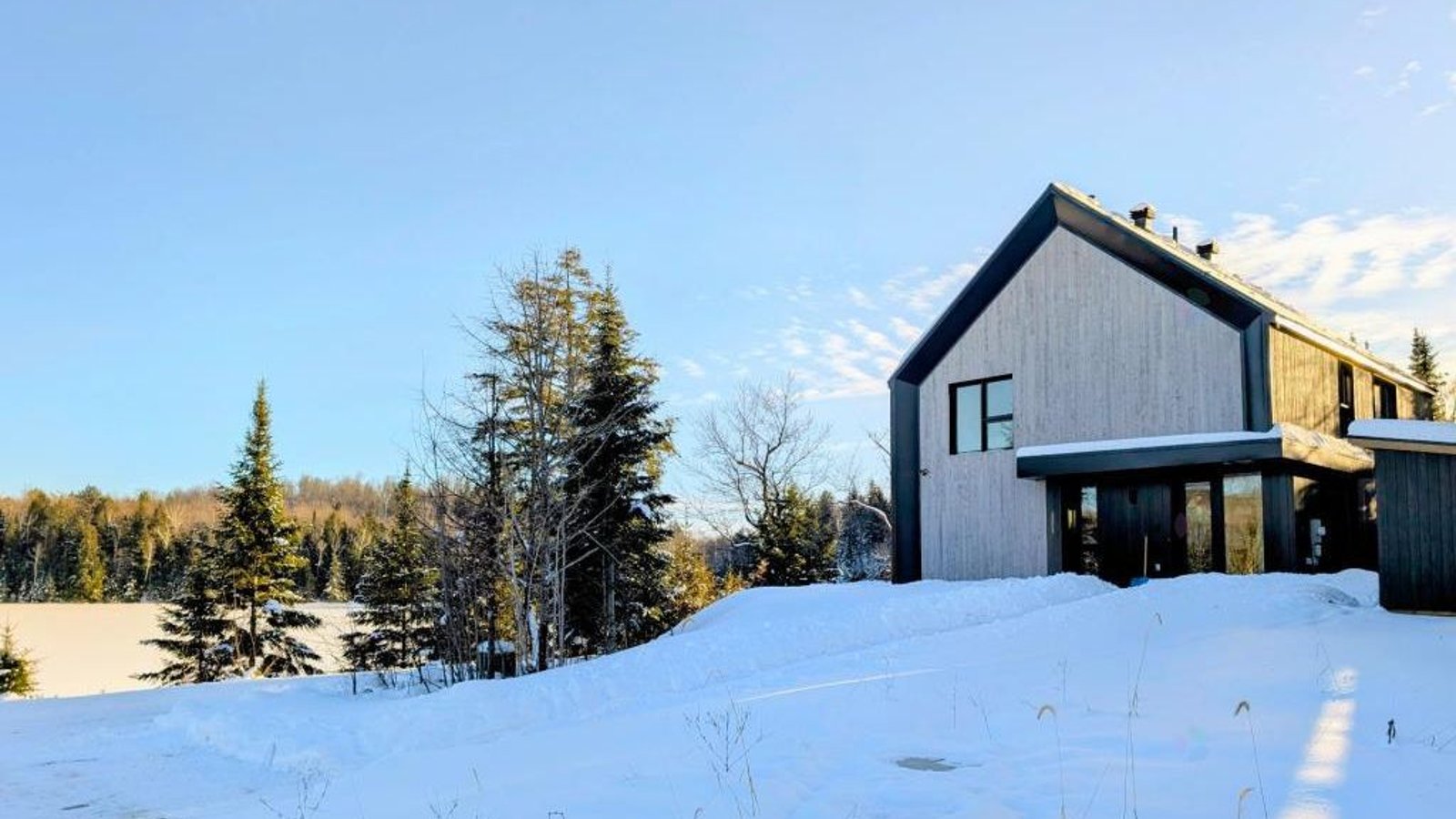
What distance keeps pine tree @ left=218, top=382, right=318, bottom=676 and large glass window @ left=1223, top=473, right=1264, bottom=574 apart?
21.2 metres

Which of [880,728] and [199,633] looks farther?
[199,633]

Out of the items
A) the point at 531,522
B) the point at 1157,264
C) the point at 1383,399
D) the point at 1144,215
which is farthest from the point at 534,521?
the point at 1383,399

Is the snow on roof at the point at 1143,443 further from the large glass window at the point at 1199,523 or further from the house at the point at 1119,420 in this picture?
the large glass window at the point at 1199,523

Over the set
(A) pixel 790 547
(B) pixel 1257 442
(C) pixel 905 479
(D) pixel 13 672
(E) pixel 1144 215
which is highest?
(E) pixel 1144 215

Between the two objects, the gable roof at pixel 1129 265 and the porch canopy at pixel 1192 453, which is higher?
the gable roof at pixel 1129 265

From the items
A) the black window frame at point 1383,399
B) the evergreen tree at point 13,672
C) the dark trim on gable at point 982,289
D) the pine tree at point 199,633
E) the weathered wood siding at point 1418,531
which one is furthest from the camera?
the pine tree at point 199,633

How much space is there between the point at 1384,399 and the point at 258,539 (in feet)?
90.3

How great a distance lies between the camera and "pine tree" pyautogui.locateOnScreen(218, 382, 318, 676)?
26.6 m

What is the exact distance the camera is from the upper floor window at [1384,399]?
21.3 metres

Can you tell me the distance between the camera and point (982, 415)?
19.5 metres

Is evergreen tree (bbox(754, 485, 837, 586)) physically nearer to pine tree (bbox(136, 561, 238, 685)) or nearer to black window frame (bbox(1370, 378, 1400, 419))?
pine tree (bbox(136, 561, 238, 685))

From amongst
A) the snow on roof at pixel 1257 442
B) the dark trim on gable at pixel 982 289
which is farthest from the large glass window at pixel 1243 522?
the dark trim on gable at pixel 982 289

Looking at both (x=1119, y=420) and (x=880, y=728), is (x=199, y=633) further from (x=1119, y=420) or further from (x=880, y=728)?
(x=880, y=728)

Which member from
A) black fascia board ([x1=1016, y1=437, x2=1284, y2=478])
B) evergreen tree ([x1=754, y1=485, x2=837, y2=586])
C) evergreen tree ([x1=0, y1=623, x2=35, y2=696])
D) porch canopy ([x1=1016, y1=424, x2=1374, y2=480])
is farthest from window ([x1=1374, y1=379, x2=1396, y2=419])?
evergreen tree ([x1=0, y1=623, x2=35, y2=696])
